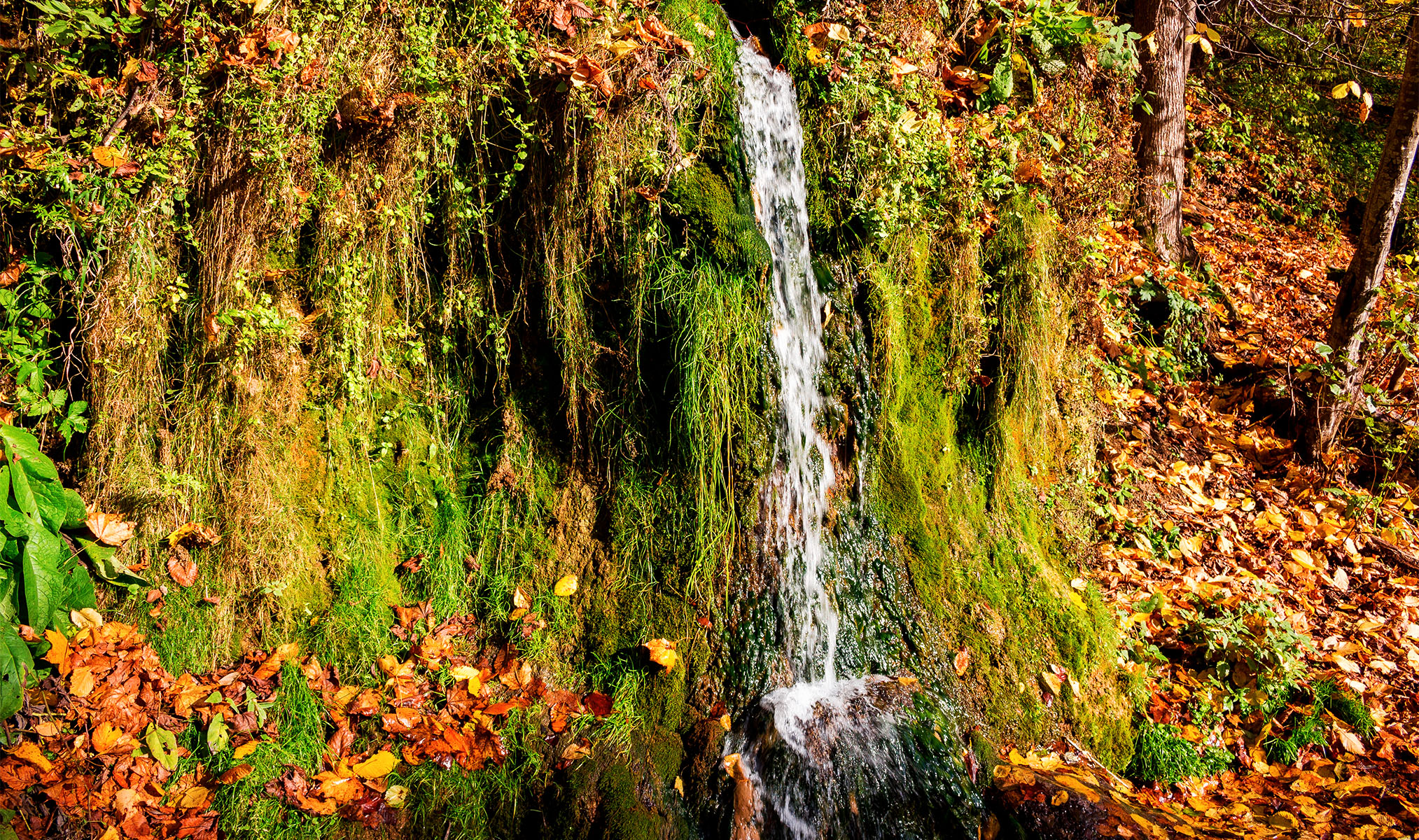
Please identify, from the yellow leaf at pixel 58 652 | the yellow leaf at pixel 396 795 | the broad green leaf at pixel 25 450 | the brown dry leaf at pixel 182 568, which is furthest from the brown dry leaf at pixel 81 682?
the yellow leaf at pixel 396 795

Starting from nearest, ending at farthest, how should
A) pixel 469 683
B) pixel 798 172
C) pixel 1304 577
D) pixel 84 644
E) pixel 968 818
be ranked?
pixel 84 644 < pixel 968 818 < pixel 469 683 < pixel 798 172 < pixel 1304 577

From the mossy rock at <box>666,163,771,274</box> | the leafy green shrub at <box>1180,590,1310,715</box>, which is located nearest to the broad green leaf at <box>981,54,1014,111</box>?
the mossy rock at <box>666,163,771,274</box>

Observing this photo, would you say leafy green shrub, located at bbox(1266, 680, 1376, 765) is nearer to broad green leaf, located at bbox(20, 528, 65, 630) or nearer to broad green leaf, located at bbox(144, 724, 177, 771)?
broad green leaf, located at bbox(144, 724, 177, 771)

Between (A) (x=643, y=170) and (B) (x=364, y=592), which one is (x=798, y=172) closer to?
(A) (x=643, y=170)

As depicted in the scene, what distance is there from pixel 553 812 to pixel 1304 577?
444 cm

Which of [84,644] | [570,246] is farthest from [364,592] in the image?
[570,246]

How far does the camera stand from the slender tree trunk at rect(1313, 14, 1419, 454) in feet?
16.4

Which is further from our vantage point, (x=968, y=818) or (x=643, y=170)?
(x=643, y=170)

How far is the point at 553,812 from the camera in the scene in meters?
3.18

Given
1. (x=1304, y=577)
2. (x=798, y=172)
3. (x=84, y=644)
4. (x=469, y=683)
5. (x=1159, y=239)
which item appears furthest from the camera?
(x=1159, y=239)

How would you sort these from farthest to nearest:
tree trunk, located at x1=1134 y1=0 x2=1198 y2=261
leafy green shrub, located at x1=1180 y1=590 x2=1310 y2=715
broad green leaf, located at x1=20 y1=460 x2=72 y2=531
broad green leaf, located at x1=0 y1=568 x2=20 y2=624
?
tree trunk, located at x1=1134 y1=0 x2=1198 y2=261
leafy green shrub, located at x1=1180 y1=590 x2=1310 y2=715
broad green leaf, located at x1=20 y1=460 x2=72 y2=531
broad green leaf, located at x1=0 y1=568 x2=20 y2=624

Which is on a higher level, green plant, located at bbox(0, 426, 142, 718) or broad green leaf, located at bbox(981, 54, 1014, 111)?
broad green leaf, located at bbox(981, 54, 1014, 111)

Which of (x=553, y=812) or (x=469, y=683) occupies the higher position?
(x=469, y=683)

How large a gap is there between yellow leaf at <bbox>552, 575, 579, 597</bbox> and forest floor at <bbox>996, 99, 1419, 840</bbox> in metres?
2.13
